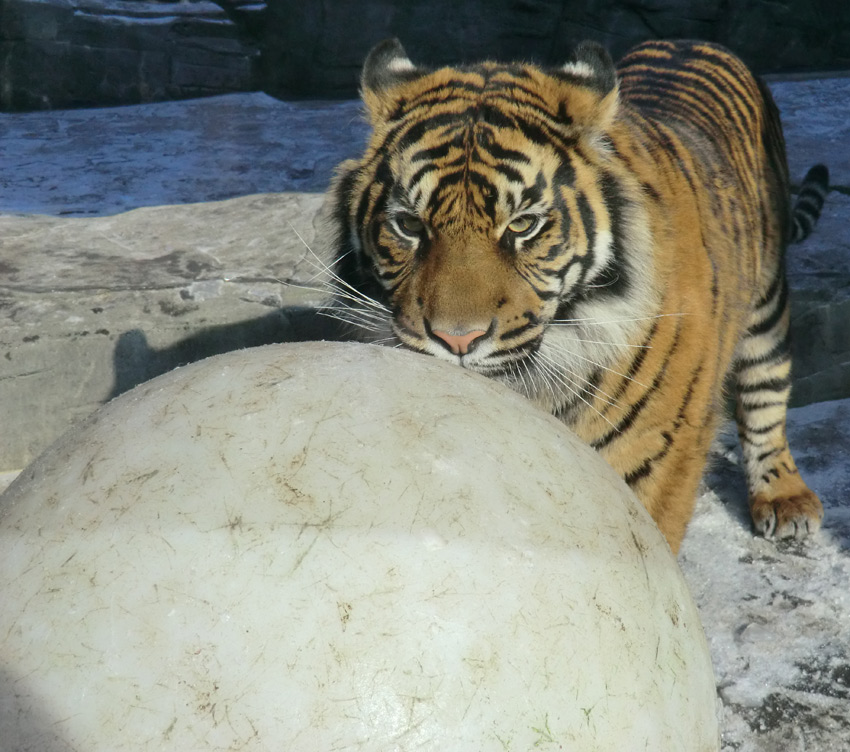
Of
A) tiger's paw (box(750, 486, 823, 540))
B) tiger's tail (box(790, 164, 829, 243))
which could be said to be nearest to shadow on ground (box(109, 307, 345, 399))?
tiger's paw (box(750, 486, 823, 540))

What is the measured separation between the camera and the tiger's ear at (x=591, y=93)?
2.62m

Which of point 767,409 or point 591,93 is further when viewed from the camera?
point 767,409

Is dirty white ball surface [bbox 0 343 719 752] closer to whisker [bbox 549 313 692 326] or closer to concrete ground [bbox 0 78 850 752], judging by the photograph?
whisker [bbox 549 313 692 326]

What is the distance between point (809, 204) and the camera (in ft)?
15.1

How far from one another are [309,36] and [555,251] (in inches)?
236

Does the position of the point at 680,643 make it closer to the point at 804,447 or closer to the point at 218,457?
the point at 218,457

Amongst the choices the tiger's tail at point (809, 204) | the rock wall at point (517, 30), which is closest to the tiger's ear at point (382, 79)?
the tiger's tail at point (809, 204)

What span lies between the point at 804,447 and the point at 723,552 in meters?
0.85

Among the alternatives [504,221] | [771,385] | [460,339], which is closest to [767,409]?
[771,385]

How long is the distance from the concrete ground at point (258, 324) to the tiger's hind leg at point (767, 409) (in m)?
0.12

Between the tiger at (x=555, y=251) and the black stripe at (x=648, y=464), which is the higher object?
the tiger at (x=555, y=251)

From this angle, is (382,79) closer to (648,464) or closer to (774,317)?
(648,464)

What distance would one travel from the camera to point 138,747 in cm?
144

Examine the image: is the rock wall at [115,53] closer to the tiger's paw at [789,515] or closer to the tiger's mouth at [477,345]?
the tiger's paw at [789,515]
